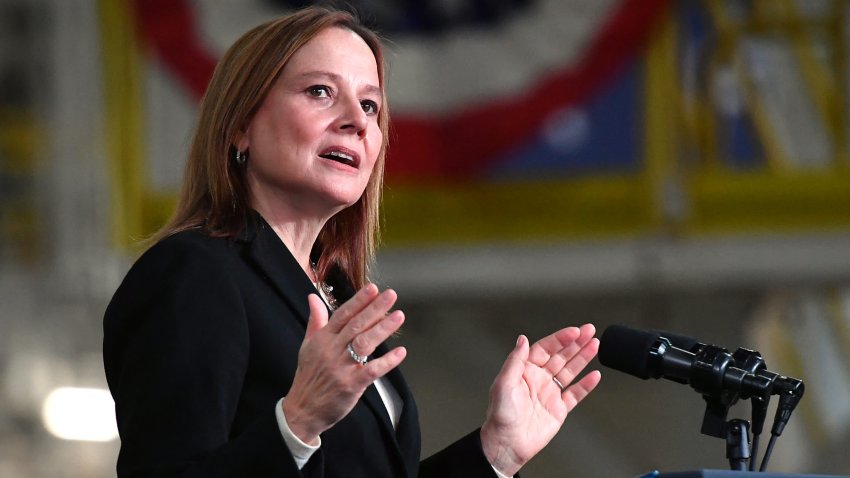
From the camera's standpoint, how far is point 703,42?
6777 millimetres

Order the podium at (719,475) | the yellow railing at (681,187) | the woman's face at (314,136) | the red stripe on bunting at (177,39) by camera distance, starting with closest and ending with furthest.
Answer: the podium at (719,475) < the woman's face at (314,136) < the yellow railing at (681,187) < the red stripe on bunting at (177,39)

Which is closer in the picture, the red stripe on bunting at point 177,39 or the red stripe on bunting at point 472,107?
the red stripe on bunting at point 472,107

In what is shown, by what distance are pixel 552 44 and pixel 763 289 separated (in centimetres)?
137

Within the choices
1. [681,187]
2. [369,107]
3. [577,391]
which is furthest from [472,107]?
[577,391]

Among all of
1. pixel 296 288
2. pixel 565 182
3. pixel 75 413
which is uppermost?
pixel 565 182

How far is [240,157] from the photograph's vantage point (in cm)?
219

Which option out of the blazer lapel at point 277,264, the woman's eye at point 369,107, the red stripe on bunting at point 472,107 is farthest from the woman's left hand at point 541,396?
the red stripe on bunting at point 472,107

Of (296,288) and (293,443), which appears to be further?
(296,288)

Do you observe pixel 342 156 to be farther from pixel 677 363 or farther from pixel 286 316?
pixel 677 363

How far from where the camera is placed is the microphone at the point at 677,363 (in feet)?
6.60

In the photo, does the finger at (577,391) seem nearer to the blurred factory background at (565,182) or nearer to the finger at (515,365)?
the finger at (515,365)

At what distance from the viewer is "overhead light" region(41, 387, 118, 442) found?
9.25m

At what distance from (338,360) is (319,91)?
1.84ft

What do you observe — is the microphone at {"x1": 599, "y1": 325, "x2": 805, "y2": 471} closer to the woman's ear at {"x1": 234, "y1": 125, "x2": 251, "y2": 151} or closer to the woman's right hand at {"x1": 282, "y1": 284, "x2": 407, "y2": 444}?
the woman's right hand at {"x1": 282, "y1": 284, "x2": 407, "y2": 444}
